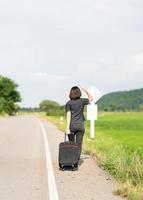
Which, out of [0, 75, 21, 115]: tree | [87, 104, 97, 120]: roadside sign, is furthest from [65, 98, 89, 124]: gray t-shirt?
[0, 75, 21, 115]: tree

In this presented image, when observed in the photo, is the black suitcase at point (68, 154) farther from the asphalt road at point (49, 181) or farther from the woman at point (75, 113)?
the woman at point (75, 113)

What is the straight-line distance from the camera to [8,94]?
5797 inches

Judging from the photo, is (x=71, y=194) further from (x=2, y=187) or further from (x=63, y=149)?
(x=63, y=149)

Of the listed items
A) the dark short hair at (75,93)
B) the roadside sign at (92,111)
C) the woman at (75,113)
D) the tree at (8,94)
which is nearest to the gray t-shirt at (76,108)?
the woman at (75,113)

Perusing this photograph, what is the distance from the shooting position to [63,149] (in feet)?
45.4

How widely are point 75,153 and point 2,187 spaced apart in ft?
10.2

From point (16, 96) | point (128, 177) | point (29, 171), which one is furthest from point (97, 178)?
point (16, 96)

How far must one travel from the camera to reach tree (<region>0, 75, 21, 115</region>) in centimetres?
14475

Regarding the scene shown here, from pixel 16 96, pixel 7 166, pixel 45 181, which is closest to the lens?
pixel 45 181

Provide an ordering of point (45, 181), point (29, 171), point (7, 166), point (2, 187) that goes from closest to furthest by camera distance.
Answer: point (2, 187) < point (45, 181) < point (29, 171) < point (7, 166)

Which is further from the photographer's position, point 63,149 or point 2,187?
point 63,149

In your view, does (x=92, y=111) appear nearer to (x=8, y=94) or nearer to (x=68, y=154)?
(x=68, y=154)

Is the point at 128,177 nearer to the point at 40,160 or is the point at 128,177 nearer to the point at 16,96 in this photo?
the point at 40,160

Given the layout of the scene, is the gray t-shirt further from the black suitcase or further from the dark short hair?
the black suitcase
